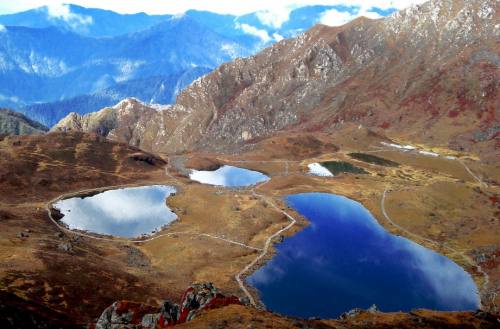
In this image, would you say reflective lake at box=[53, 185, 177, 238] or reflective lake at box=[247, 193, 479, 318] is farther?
reflective lake at box=[53, 185, 177, 238]

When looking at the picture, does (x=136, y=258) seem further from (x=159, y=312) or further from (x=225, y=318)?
(x=225, y=318)

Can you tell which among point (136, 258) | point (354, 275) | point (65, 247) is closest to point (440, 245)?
point (354, 275)

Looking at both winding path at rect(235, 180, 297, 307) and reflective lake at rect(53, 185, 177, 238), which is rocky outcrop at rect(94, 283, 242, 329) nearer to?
winding path at rect(235, 180, 297, 307)

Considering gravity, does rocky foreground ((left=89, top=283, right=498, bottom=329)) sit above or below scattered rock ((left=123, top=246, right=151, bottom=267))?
above

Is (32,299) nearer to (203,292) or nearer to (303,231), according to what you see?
(203,292)

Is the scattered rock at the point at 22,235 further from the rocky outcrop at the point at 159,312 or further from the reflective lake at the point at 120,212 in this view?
the rocky outcrop at the point at 159,312

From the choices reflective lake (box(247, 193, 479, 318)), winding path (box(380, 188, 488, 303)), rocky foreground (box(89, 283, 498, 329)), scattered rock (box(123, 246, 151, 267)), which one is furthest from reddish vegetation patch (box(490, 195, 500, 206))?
scattered rock (box(123, 246, 151, 267))

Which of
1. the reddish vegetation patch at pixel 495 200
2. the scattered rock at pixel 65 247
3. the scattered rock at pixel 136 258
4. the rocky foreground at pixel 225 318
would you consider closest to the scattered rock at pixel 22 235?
the scattered rock at pixel 65 247
